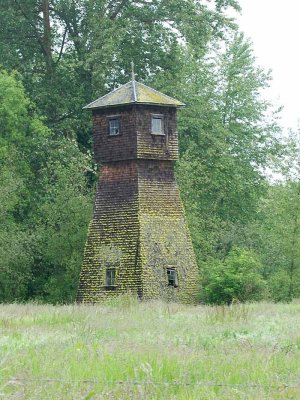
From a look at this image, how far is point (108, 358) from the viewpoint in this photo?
53.7 ft

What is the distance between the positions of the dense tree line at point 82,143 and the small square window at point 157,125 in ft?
15.6

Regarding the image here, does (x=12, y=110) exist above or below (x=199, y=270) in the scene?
above

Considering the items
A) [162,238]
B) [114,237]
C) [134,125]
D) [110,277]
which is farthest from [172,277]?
[134,125]

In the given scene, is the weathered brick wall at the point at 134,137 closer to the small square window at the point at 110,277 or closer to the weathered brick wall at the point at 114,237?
the weathered brick wall at the point at 114,237

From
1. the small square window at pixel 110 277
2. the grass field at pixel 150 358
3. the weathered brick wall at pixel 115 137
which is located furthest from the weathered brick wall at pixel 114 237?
the grass field at pixel 150 358

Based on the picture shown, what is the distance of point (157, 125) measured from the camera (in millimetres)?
44344

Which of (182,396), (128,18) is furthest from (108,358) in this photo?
(128,18)

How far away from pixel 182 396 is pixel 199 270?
31702 mm

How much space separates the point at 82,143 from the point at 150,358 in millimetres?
38266

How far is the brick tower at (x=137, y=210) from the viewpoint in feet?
138

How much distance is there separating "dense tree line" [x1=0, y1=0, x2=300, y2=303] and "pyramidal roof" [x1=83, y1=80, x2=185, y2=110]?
461 cm

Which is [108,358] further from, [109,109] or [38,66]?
[38,66]

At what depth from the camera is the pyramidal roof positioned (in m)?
43.7

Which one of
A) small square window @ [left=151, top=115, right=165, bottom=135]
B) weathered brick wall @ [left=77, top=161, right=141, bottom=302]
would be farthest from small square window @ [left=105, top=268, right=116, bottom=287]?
small square window @ [left=151, top=115, right=165, bottom=135]
